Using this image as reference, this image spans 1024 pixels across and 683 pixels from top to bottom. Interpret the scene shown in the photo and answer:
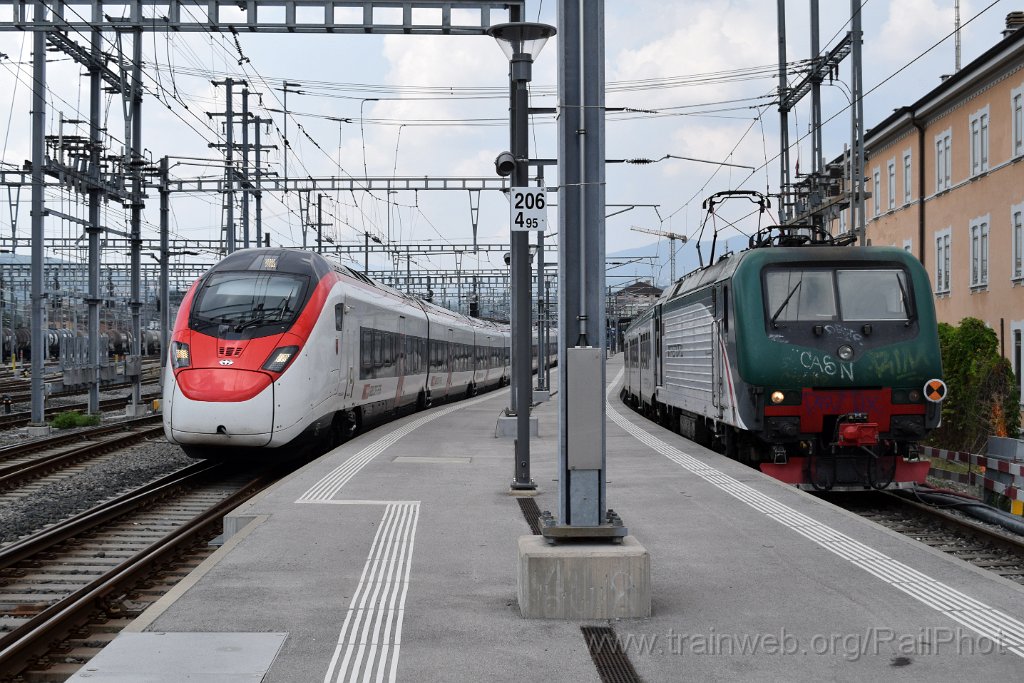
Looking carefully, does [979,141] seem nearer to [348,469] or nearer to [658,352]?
[658,352]

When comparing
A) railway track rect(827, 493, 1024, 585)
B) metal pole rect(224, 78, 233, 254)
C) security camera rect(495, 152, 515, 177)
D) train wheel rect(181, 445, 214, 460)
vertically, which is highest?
metal pole rect(224, 78, 233, 254)

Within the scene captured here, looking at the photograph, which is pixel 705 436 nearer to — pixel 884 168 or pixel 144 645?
pixel 144 645

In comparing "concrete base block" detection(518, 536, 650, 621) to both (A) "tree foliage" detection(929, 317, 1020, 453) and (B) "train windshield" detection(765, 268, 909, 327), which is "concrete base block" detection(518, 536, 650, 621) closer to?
(B) "train windshield" detection(765, 268, 909, 327)

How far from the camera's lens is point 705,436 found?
1759cm

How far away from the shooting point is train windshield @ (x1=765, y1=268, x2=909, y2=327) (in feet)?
42.3

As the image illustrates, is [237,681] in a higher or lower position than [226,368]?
lower

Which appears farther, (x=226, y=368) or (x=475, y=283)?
(x=475, y=283)

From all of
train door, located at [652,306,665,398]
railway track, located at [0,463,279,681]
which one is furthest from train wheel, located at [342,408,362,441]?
train door, located at [652,306,665,398]

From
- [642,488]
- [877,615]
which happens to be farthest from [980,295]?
[877,615]

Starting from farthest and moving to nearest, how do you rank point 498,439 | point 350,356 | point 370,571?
point 498,439 → point 350,356 → point 370,571

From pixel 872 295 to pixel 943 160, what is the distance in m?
21.6

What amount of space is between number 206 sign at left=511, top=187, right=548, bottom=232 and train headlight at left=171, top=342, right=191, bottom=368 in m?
5.85

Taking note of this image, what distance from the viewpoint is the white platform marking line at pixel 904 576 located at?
6273 mm

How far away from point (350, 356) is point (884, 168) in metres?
26.5
